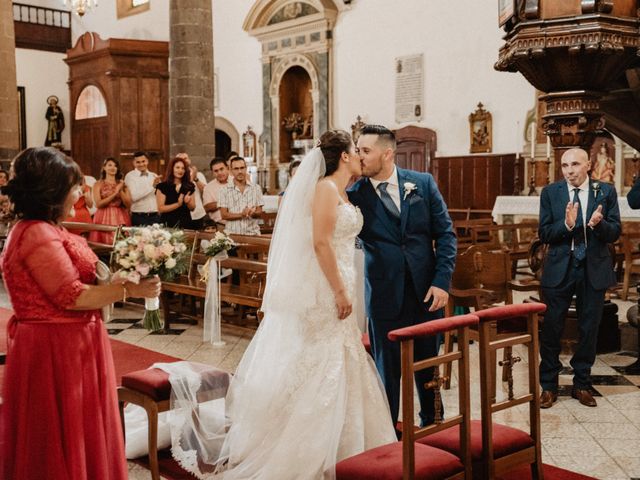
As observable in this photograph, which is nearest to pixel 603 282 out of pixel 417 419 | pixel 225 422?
pixel 417 419

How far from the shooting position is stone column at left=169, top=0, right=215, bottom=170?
9891 mm

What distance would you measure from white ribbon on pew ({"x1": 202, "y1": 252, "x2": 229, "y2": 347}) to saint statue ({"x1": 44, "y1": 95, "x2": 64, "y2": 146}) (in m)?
15.1

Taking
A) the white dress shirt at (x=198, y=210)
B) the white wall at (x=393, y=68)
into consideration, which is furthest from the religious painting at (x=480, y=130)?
the white dress shirt at (x=198, y=210)

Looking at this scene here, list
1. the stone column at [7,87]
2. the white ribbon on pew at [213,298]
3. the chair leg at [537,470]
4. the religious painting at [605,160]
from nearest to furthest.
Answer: the chair leg at [537,470] → the white ribbon on pew at [213,298] → the religious painting at [605,160] → the stone column at [7,87]

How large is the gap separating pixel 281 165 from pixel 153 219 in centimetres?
836

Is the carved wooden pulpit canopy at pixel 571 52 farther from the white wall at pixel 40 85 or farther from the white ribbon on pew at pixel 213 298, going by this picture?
the white wall at pixel 40 85

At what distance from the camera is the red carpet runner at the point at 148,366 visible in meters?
3.51

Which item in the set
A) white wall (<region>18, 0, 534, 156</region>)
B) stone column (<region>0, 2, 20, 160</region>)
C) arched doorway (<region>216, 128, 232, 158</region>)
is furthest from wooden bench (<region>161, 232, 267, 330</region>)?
arched doorway (<region>216, 128, 232, 158</region>)

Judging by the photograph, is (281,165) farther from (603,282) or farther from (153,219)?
(603,282)

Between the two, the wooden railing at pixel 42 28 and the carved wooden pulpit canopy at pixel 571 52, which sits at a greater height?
the wooden railing at pixel 42 28

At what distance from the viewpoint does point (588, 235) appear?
459 centimetres

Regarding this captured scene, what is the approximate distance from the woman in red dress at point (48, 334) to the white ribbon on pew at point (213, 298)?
3643mm

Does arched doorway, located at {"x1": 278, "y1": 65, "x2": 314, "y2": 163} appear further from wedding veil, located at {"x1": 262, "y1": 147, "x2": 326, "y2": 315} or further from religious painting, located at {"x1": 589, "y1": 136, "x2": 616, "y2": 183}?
wedding veil, located at {"x1": 262, "y1": 147, "x2": 326, "y2": 315}

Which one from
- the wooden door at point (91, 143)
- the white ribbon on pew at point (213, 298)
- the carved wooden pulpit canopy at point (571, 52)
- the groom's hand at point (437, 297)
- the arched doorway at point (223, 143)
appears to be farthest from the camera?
the arched doorway at point (223, 143)
